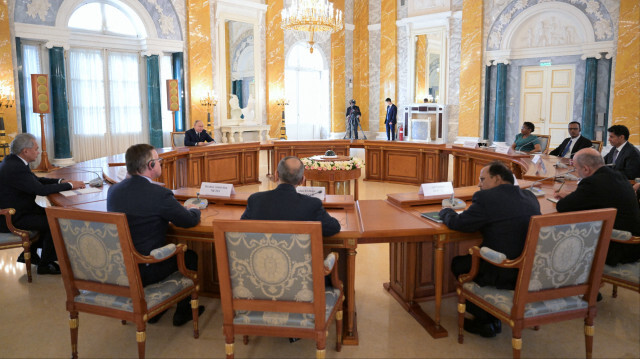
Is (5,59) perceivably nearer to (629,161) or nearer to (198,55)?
(198,55)

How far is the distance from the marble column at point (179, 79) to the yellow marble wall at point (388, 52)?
21.5ft

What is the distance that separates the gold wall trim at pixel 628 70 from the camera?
991 cm

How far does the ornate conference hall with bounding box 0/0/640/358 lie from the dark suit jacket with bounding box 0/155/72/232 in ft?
0.56

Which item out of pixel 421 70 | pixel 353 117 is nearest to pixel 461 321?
pixel 353 117

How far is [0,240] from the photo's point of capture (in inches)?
146

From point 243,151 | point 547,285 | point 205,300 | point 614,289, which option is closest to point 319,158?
point 243,151

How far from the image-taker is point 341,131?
50.7 ft

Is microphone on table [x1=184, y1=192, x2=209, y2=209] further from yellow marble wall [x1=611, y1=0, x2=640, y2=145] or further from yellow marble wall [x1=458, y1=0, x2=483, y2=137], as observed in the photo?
yellow marble wall [x1=458, y1=0, x2=483, y2=137]

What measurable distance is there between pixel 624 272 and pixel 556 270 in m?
0.88

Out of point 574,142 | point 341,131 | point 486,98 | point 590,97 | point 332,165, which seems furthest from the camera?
point 341,131

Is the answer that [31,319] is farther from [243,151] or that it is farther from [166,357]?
[243,151]

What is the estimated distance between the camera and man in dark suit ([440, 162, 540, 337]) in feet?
8.57

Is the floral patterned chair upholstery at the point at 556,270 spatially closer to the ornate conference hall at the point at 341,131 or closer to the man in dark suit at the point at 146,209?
the ornate conference hall at the point at 341,131

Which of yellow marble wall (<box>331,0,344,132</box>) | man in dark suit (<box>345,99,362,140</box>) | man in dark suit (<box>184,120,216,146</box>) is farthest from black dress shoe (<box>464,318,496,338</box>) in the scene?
yellow marble wall (<box>331,0,344,132</box>)
